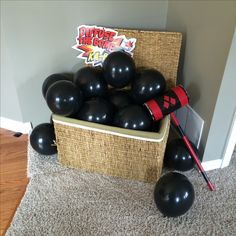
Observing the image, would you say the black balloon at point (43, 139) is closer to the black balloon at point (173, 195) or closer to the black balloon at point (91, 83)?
the black balloon at point (91, 83)

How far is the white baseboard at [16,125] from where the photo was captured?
1979 mm

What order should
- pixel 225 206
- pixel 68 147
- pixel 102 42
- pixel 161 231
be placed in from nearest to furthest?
pixel 161 231
pixel 225 206
pixel 68 147
pixel 102 42

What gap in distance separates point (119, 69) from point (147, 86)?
0.19 meters

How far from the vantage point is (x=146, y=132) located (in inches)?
54.1

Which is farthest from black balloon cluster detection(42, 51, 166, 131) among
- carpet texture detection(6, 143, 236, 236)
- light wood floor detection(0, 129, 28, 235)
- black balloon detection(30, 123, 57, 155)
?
light wood floor detection(0, 129, 28, 235)

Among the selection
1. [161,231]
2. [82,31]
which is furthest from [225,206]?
[82,31]

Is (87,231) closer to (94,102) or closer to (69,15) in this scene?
(94,102)

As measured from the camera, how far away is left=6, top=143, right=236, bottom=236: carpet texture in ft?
4.39

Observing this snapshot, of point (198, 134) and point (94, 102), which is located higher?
point (94, 102)

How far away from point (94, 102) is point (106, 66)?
23cm

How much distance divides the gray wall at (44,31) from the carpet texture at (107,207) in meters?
0.60

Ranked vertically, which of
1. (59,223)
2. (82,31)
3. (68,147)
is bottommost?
(59,223)

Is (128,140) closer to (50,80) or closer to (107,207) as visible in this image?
(107,207)

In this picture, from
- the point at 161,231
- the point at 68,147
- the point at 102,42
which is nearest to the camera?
the point at 161,231
